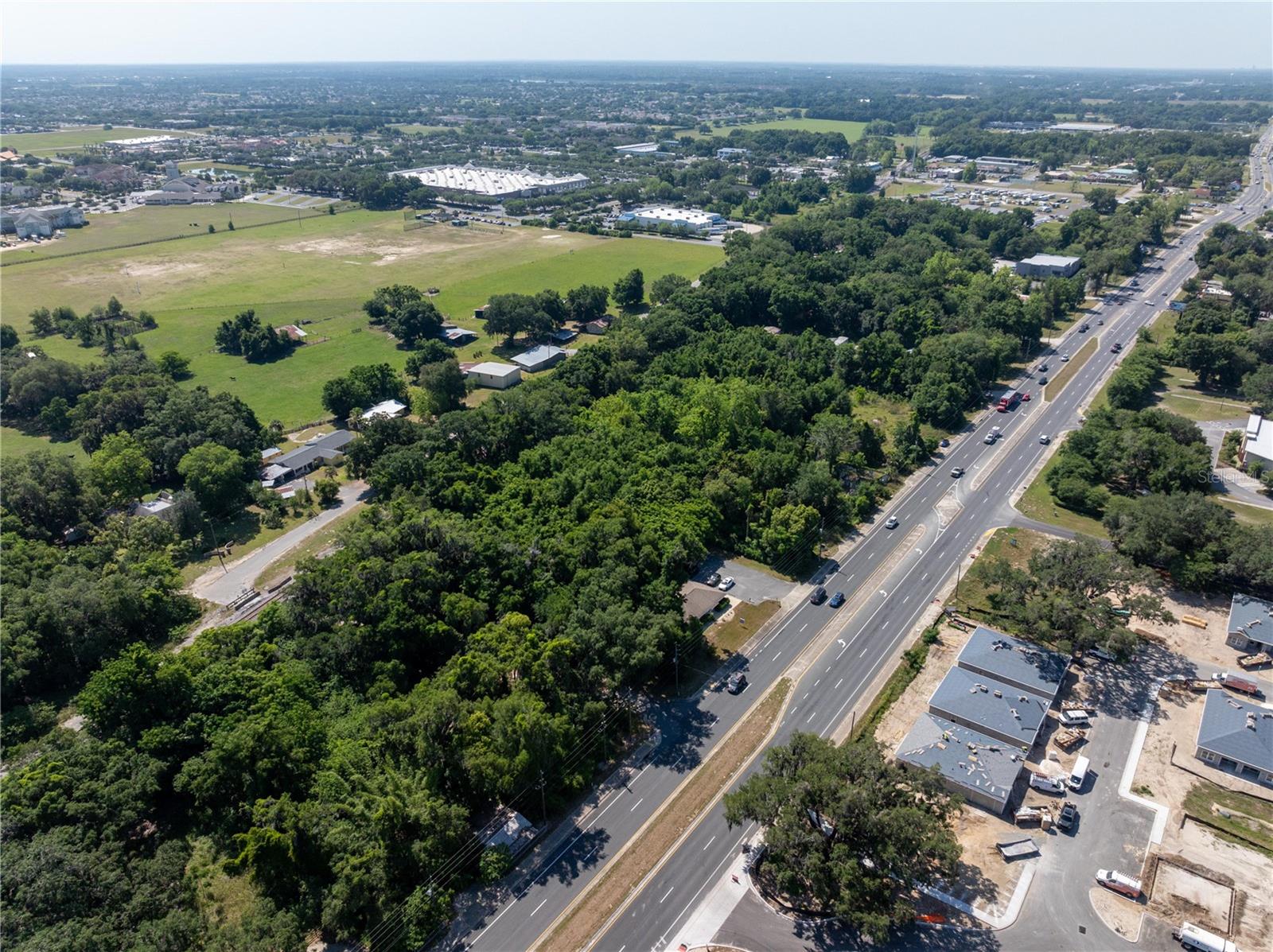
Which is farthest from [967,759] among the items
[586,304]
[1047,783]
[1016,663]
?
[586,304]

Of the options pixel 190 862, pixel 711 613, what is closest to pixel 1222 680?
pixel 711 613

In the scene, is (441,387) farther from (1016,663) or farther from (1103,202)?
(1103,202)

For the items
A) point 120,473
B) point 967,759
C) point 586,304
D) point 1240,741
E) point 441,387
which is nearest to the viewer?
point 967,759

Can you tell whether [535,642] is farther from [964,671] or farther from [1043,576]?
[1043,576]

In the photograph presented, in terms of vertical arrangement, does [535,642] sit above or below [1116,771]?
above

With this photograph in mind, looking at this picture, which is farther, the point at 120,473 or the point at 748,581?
the point at 120,473

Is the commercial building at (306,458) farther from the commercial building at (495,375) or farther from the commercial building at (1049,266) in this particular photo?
the commercial building at (1049,266)
